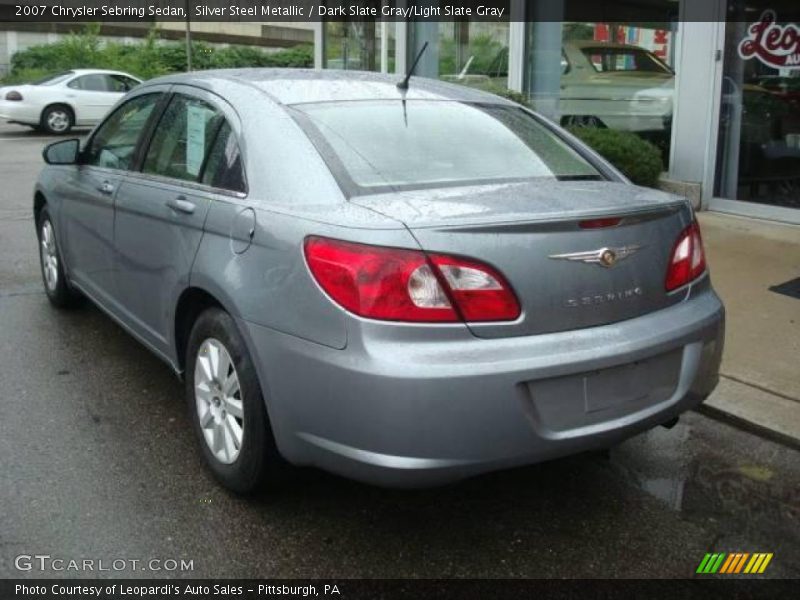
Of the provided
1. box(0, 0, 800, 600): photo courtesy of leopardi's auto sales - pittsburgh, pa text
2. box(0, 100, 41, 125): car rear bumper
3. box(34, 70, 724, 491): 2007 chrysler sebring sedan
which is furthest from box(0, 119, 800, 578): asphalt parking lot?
box(0, 100, 41, 125): car rear bumper

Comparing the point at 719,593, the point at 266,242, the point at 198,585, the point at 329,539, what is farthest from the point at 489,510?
the point at 266,242

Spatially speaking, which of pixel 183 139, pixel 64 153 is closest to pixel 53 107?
pixel 64 153

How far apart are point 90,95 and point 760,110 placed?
15267 millimetres

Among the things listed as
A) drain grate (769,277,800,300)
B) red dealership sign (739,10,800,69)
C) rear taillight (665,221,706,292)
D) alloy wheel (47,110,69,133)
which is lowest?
drain grate (769,277,800,300)

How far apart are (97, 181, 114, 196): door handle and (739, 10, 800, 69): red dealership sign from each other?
604 centimetres

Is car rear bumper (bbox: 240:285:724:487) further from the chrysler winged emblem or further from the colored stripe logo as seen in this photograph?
the colored stripe logo

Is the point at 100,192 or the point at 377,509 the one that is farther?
the point at 100,192

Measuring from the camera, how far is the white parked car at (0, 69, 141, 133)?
18.5m

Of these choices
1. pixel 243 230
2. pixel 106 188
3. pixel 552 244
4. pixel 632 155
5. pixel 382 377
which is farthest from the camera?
pixel 632 155

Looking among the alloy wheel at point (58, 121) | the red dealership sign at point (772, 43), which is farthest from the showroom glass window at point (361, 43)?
the red dealership sign at point (772, 43)

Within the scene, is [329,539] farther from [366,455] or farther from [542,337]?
[542,337]

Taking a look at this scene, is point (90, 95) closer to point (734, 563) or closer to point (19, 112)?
point (19, 112)

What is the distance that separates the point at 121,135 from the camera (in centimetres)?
453

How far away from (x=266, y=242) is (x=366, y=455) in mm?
803
